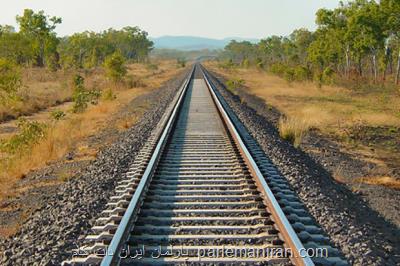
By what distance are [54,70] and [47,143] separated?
42637 mm

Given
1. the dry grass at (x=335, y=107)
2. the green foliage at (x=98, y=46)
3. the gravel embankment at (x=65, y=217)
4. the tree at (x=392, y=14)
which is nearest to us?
the gravel embankment at (x=65, y=217)

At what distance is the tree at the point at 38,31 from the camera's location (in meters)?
58.7

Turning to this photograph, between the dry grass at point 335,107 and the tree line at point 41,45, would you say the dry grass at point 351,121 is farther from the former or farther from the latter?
the tree line at point 41,45

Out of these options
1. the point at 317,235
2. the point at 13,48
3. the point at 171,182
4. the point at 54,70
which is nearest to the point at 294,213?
the point at 317,235

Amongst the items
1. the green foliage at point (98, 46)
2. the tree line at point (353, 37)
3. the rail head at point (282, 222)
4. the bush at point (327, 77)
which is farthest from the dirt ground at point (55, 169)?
the green foliage at point (98, 46)

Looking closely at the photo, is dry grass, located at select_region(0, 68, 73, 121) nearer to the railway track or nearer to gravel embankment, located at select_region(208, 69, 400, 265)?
the railway track

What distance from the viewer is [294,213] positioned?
227 inches

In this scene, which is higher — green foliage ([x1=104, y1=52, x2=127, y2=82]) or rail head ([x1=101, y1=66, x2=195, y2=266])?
green foliage ([x1=104, y1=52, x2=127, y2=82])

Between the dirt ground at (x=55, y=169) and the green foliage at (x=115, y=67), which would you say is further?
the green foliage at (x=115, y=67)

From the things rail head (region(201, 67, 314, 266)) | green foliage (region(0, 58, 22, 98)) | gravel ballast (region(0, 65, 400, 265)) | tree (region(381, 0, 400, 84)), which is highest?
tree (region(381, 0, 400, 84))

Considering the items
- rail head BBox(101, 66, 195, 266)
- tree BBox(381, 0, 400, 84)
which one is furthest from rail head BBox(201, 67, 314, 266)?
tree BBox(381, 0, 400, 84)

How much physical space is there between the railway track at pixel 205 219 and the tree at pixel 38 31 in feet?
184

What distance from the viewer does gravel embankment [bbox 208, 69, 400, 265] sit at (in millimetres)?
4886

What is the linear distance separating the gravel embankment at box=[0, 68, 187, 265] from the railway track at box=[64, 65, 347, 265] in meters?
0.21
